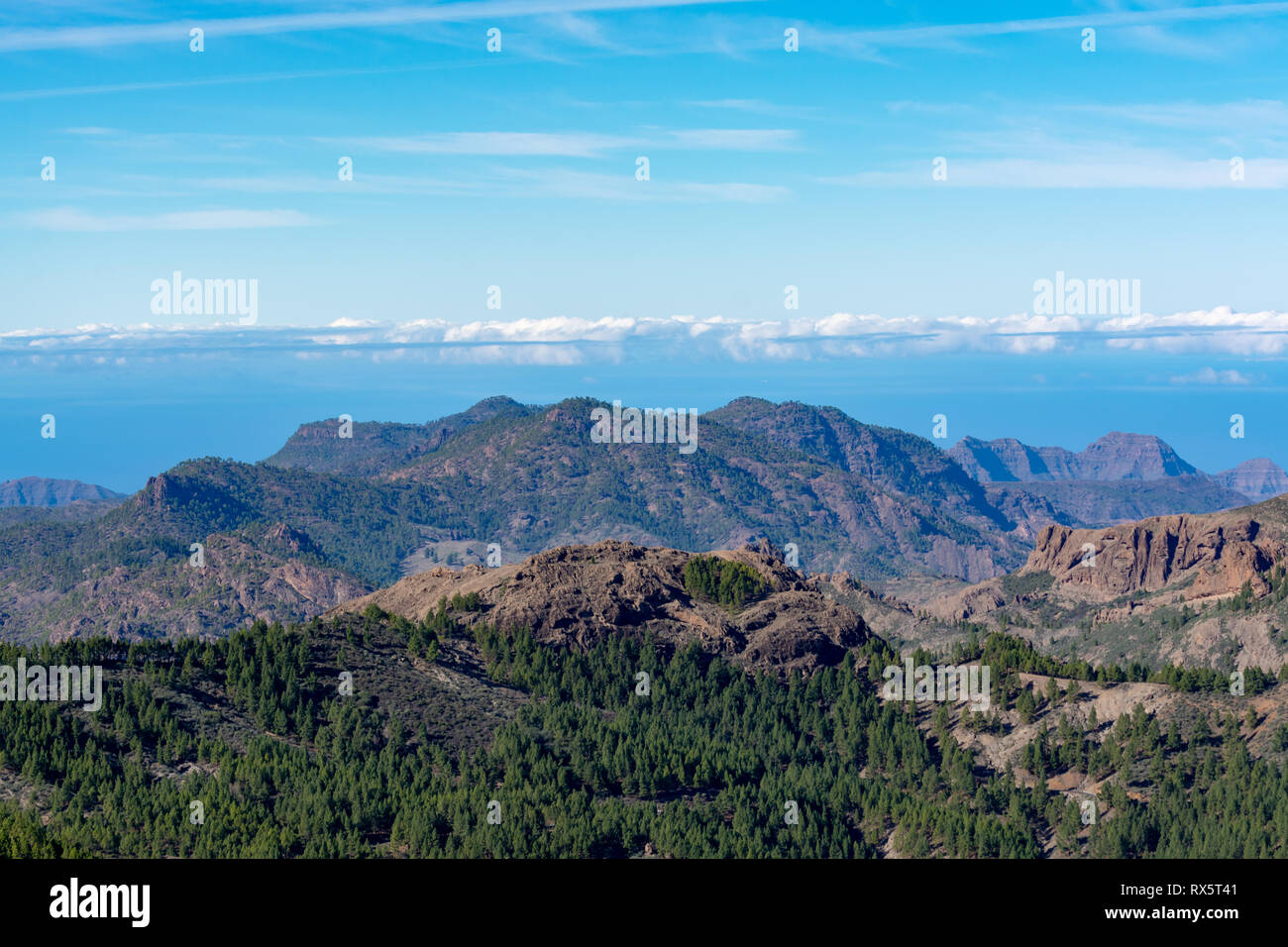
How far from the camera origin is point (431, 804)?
171 m

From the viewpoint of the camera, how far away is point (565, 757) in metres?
199

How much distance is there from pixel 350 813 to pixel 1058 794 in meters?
94.6

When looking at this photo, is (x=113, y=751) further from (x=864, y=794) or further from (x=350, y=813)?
(x=864, y=794)

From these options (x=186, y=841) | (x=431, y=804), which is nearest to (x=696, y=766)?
(x=431, y=804)
